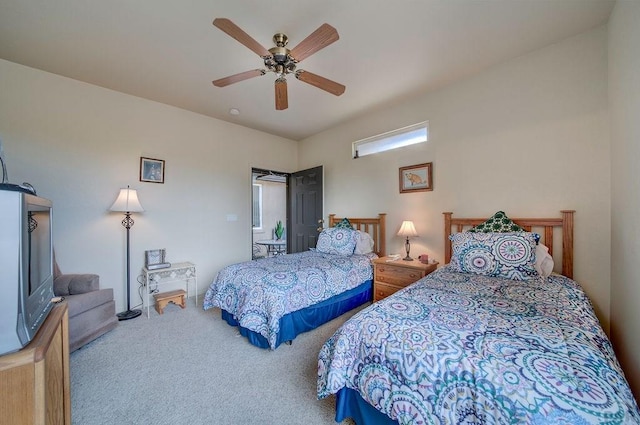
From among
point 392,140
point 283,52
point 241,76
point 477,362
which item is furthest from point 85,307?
point 392,140

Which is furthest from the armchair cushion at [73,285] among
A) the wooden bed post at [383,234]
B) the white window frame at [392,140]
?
the white window frame at [392,140]

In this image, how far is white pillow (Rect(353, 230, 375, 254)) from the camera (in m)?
3.48

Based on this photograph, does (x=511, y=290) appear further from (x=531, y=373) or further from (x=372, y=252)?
(x=372, y=252)

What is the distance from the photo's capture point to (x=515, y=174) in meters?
2.55

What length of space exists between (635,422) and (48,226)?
2.67 metres

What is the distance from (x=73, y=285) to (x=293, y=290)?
226 centimetres

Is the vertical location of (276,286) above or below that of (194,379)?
above

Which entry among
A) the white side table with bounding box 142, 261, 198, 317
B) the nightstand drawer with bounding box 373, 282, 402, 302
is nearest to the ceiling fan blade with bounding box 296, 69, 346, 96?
the nightstand drawer with bounding box 373, 282, 402, 302

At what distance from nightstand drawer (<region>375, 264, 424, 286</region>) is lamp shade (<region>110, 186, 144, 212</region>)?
3.16 m

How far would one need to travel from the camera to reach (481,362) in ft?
3.20

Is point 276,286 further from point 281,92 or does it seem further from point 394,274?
point 281,92

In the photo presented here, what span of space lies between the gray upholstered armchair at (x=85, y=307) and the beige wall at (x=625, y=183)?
4.14 m

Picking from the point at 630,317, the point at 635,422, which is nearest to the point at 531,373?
the point at 635,422

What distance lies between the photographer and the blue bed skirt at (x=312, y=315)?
2.30 meters
